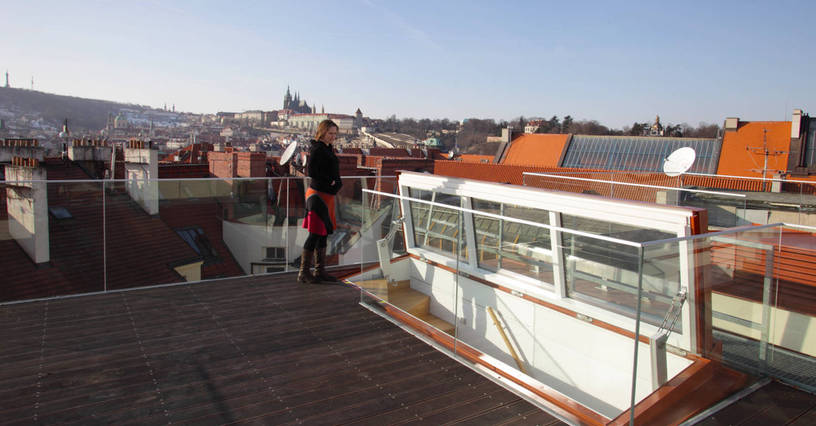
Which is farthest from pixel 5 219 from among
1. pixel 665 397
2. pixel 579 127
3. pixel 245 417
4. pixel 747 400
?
pixel 579 127

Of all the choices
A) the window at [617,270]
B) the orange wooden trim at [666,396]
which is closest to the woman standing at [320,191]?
the window at [617,270]

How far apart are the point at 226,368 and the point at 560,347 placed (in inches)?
91.3

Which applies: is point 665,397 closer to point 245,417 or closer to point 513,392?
point 513,392

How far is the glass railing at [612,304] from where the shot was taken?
285 cm

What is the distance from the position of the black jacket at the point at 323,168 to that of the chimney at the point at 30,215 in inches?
101

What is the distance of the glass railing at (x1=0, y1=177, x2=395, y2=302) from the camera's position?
523 centimetres

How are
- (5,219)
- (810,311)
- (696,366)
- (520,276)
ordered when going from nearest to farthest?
1. (696,366)
2. (810,311)
3. (520,276)
4. (5,219)

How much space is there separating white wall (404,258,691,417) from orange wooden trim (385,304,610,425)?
13cm

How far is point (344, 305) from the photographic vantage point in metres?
5.36

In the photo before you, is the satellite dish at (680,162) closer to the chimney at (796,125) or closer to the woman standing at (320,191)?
the woman standing at (320,191)

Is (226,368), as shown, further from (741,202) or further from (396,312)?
(741,202)

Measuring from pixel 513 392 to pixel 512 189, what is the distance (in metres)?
1.72

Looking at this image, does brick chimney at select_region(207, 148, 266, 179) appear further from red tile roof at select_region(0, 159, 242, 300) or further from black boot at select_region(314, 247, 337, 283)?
black boot at select_region(314, 247, 337, 283)

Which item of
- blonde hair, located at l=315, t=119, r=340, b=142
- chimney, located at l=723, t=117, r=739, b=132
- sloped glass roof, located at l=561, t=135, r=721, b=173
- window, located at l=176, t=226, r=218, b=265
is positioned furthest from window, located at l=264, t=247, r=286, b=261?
chimney, located at l=723, t=117, r=739, b=132
